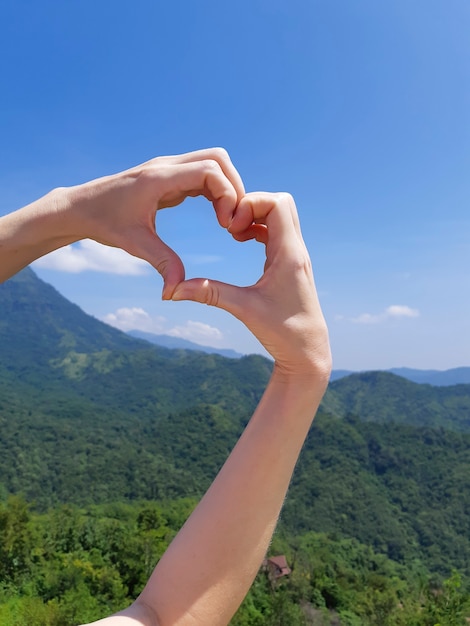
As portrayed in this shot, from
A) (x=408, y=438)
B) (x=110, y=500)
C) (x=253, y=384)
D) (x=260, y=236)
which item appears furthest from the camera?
(x=253, y=384)

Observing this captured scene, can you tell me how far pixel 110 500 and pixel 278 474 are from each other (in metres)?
60.6

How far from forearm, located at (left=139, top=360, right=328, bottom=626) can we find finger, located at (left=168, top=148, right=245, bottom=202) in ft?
1.72

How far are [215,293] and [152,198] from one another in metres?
0.30

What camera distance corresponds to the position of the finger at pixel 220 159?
3.92ft

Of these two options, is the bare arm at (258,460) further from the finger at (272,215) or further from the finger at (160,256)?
the finger at (160,256)

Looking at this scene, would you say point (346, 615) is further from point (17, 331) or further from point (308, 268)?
point (17, 331)

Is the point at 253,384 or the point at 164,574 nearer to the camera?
the point at 164,574

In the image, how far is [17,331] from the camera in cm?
16850

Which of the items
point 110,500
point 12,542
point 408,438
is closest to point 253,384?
point 408,438

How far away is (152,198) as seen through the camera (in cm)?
117

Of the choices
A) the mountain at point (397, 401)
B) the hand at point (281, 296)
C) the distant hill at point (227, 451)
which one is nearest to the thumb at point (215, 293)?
the hand at point (281, 296)

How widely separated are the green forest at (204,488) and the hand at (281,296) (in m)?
12.9

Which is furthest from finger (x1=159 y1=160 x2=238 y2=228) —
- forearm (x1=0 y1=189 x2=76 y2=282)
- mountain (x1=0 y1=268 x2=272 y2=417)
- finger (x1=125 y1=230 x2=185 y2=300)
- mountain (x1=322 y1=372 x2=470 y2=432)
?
mountain (x1=322 y1=372 x2=470 y2=432)

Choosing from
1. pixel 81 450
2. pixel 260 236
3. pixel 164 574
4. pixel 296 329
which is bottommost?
pixel 81 450
